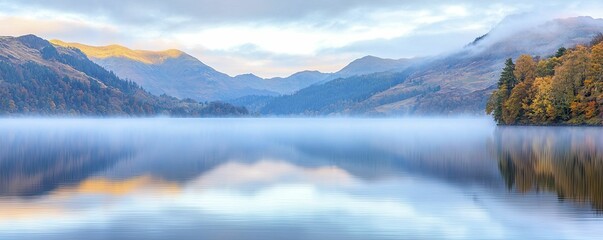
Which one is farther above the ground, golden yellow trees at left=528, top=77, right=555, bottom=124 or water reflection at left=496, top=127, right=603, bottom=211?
golden yellow trees at left=528, top=77, right=555, bottom=124

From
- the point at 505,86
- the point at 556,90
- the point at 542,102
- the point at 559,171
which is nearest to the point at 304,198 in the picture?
the point at 559,171

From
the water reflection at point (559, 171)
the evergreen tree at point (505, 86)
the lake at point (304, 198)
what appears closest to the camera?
the lake at point (304, 198)

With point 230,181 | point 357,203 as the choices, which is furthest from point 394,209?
point 230,181

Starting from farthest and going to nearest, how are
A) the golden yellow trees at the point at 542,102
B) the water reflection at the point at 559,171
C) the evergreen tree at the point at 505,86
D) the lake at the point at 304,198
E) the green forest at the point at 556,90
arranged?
the evergreen tree at the point at 505,86 < the golden yellow trees at the point at 542,102 < the green forest at the point at 556,90 < the water reflection at the point at 559,171 < the lake at the point at 304,198

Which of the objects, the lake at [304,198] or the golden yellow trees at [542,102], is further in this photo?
the golden yellow trees at [542,102]

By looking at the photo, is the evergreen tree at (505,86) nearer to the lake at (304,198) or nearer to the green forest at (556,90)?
the green forest at (556,90)

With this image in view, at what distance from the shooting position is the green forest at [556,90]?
122 meters

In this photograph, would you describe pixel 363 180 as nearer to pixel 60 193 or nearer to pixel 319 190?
pixel 319 190

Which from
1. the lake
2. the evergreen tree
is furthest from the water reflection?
the evergreen tree

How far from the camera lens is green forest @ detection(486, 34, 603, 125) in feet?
399

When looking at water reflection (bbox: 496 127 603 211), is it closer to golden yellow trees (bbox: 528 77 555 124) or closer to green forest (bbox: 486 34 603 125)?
green forest (bbox: 486 34 603 125)

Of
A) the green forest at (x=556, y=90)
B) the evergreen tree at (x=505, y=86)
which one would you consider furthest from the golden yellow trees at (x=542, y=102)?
the evergreen tree at (x=505, y=86)

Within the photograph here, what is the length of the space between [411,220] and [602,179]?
1656 cm

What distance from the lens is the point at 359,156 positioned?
59219 mm
